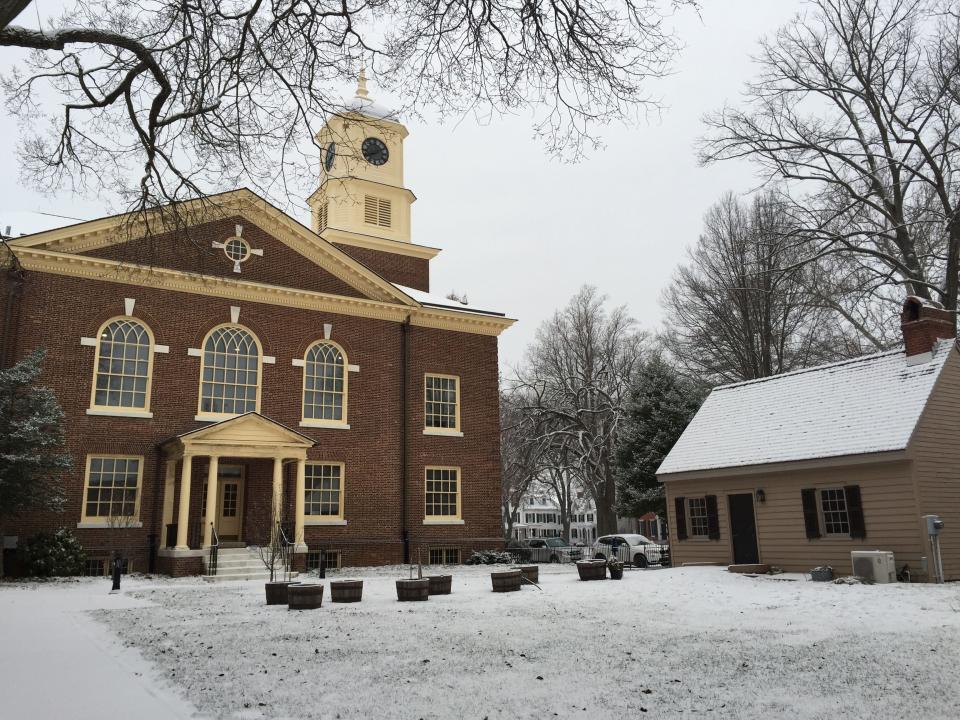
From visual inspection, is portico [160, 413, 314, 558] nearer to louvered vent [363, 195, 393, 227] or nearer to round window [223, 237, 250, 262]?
round window [223, 237, 250, 262]

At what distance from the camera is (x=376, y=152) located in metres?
31.6

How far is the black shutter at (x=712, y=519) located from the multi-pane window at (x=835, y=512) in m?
3.33

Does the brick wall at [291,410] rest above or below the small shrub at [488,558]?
above

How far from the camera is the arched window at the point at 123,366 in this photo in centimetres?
2164

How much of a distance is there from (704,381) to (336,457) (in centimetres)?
1976

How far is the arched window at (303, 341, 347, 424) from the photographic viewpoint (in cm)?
2492

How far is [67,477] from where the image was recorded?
66.8 feet

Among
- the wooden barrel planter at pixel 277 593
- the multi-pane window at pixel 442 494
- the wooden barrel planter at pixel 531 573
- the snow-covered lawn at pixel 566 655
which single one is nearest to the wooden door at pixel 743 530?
the snow-covered lawn at pixel 566 655

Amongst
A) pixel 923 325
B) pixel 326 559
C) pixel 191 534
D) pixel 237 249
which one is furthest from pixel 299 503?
pixel 923 325

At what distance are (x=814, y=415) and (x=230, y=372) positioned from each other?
55.9ft

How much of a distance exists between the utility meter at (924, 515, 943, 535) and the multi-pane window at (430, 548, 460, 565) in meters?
14.6

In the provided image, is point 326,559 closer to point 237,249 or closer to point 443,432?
point 443,432

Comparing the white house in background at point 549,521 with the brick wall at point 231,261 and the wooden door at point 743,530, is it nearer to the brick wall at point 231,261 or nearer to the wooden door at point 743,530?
the brick wall at point 231,261

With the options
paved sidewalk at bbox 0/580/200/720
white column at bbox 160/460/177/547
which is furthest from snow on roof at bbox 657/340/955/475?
paved sidewalk at bbox 0/580/200/720
